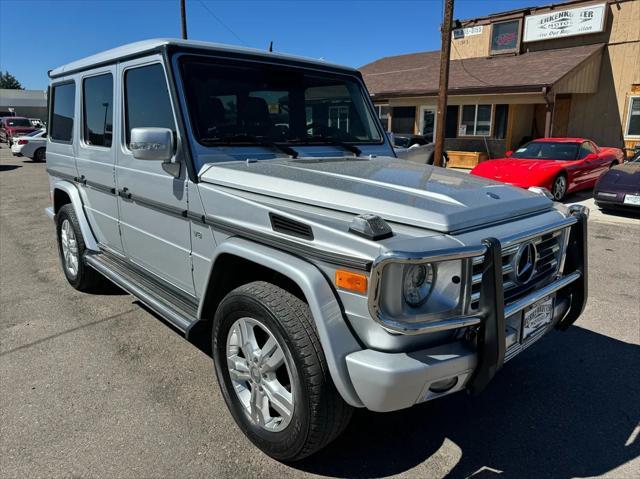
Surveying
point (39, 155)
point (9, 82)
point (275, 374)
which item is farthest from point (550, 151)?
point (9, 82)

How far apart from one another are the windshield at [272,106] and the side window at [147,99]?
20 cm

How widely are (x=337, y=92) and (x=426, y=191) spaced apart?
1.74 metres

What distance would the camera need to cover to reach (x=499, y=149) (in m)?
18.9

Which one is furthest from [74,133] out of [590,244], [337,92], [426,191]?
[590,244]

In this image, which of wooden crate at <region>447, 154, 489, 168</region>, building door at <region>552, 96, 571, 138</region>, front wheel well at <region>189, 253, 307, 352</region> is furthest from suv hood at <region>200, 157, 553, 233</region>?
building door at <region>552, 96, 571, 138</region>

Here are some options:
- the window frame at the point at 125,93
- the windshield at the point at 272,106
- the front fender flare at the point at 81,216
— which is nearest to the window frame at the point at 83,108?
the window frame at the point at 125,93

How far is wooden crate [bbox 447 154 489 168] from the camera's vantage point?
738 inches

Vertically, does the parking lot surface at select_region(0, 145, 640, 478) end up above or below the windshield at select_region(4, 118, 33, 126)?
below

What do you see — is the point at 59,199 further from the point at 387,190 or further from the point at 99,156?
the point at 387,190

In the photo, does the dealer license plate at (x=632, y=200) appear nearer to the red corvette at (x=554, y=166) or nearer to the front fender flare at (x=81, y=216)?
the red corvette at (x=554, y=166)

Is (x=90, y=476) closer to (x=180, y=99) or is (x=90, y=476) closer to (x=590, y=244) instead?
(x=180, y=99)

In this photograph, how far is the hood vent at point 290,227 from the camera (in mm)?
2352

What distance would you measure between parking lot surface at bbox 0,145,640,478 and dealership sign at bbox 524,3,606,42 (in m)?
17.1

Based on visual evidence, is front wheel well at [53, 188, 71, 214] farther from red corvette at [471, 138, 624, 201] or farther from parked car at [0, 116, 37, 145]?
parked car at [0, 116, 37, 145]
